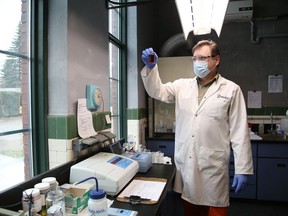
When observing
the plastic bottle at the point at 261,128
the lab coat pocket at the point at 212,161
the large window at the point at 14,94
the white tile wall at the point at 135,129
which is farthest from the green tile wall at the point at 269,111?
the large window at the point at 14,94

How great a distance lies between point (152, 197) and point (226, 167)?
0.66 metres

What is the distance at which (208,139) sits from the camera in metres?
1.58

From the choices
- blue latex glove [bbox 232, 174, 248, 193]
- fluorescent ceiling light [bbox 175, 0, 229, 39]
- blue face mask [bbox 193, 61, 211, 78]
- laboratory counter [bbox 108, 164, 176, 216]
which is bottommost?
blue latex glove [bbox 232, 174, 248, 193]

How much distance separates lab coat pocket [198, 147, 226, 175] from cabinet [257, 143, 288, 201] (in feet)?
5.44

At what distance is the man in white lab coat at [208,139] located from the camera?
5.11 feet

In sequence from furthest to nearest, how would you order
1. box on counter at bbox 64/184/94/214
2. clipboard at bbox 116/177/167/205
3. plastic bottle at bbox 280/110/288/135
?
plastic bottle at bbox 280/110/288/135 → clipboard at bbox 116/177/167/205 → box on counter at bbox 64/184/94/214

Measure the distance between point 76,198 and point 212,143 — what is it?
0.97 metres

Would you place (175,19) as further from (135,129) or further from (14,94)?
(14,94)

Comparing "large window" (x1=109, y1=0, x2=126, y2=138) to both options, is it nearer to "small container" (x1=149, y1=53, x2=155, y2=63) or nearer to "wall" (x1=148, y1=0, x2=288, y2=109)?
"wall" (x1=148, y1=0, x2=288, y2=109)

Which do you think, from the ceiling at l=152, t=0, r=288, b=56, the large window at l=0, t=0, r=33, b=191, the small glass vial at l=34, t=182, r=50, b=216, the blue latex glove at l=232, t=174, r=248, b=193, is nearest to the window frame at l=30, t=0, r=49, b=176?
the large window at l=0, t=0, r=33, b=191

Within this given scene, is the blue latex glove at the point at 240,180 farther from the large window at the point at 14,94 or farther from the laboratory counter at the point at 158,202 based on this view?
the large window at the point at 14,94

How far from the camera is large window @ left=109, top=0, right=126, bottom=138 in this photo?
279 centimetres

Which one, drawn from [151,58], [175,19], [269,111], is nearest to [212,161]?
[151,58]

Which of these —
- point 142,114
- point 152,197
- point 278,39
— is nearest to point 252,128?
point 278,39
